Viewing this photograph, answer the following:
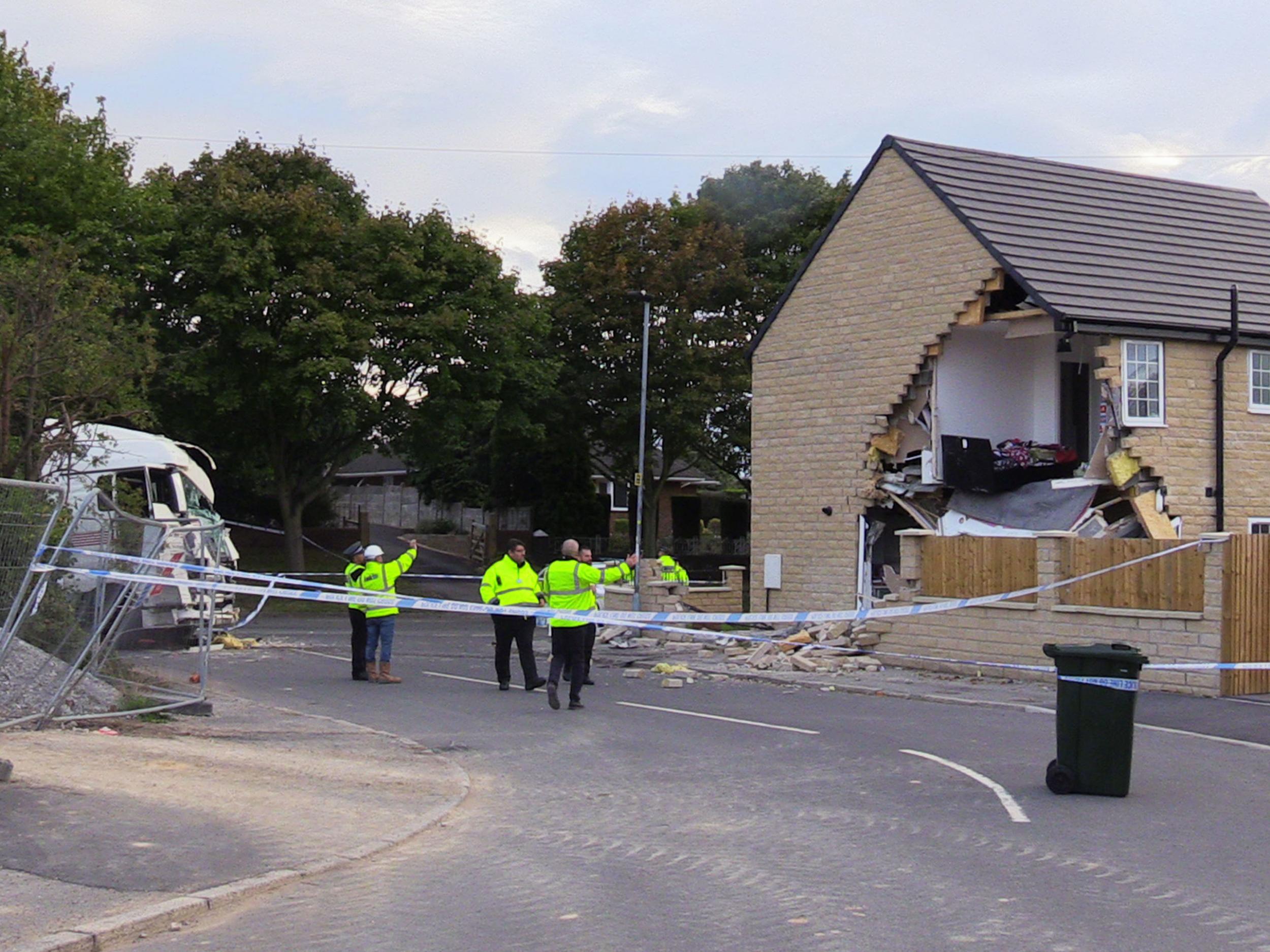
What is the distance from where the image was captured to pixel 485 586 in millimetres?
16375

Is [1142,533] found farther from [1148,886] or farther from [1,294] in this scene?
[1,294]

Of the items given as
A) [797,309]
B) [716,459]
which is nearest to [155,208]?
[797,309]

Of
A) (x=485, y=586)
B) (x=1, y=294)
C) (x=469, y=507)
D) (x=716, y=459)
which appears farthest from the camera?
(x=469, y=507)

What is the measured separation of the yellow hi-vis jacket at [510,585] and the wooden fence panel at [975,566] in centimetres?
682

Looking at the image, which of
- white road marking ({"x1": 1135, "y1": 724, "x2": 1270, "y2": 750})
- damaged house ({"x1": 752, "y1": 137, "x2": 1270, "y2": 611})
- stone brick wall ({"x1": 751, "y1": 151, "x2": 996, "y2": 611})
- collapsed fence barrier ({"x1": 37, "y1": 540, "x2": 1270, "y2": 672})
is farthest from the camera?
stone brick wall ({"x1": 751, "y1": 151, "x2": 996, "y2": 611})

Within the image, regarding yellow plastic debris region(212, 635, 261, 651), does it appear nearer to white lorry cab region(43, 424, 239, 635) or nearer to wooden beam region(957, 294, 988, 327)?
white lorry cab region(43, 424, 239, 635)

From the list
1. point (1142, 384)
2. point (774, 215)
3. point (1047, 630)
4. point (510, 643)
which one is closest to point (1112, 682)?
point (510, 643)

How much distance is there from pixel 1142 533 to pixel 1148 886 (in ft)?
51.3

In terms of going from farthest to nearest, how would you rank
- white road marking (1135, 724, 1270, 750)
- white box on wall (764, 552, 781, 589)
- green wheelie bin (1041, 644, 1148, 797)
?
white box on wall (764, 552, 781, 589)
white road marking (1135, 724, 1270, 750)
green wheelie bin (1041, 644, 1148, 797)

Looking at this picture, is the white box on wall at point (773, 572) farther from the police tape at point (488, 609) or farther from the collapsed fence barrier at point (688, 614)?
the collapsed fence barrier at point (688, 614)

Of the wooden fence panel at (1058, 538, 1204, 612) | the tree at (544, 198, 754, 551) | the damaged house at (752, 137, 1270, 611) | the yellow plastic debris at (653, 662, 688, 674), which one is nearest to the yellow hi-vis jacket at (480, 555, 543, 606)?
the yellow plastic debris at (653, 662, 688, 674)

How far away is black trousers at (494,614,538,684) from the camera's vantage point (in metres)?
16.8

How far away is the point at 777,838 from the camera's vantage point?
27.9ft

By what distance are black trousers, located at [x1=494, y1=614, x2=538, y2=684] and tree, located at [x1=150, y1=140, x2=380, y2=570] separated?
55.0 feet
